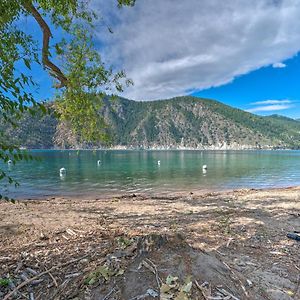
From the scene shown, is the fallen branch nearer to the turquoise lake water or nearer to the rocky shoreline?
the rocky shoreline

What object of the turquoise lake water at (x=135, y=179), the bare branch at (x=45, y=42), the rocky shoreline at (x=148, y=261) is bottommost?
the turquoise lake water at (x=135, y=179)

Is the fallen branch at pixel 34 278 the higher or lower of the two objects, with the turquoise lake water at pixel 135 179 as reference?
higher

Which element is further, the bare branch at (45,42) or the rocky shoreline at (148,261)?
the bare branch at (45,42)

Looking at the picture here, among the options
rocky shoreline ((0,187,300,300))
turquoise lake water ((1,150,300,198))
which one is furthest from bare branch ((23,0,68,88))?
rocky shoreline ((0,187,300,300))

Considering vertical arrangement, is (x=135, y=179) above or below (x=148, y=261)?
below

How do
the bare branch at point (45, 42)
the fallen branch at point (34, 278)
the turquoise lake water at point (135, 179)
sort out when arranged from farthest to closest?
the turquoise lake water at point (135, 179) → the bare branch at point (45, 42) → the fallen branch at point (34, 278)

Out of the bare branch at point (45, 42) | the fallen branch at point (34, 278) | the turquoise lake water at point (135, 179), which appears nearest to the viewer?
the fallen branch at point (34, 278)

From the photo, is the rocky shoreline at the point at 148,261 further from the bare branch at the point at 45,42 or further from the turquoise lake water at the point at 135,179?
the bare branch at the point at 45,42

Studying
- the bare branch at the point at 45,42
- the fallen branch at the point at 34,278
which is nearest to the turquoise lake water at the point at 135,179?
the fallen branch at the point at 34,278

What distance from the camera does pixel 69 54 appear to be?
10789 mm

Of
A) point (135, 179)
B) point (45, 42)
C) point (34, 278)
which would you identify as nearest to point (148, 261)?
point (34, 278)

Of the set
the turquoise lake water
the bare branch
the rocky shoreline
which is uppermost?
the bare branch

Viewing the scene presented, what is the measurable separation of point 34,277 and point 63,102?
291 inches

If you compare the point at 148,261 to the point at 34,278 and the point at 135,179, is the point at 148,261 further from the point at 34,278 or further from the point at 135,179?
the point at 135,179
